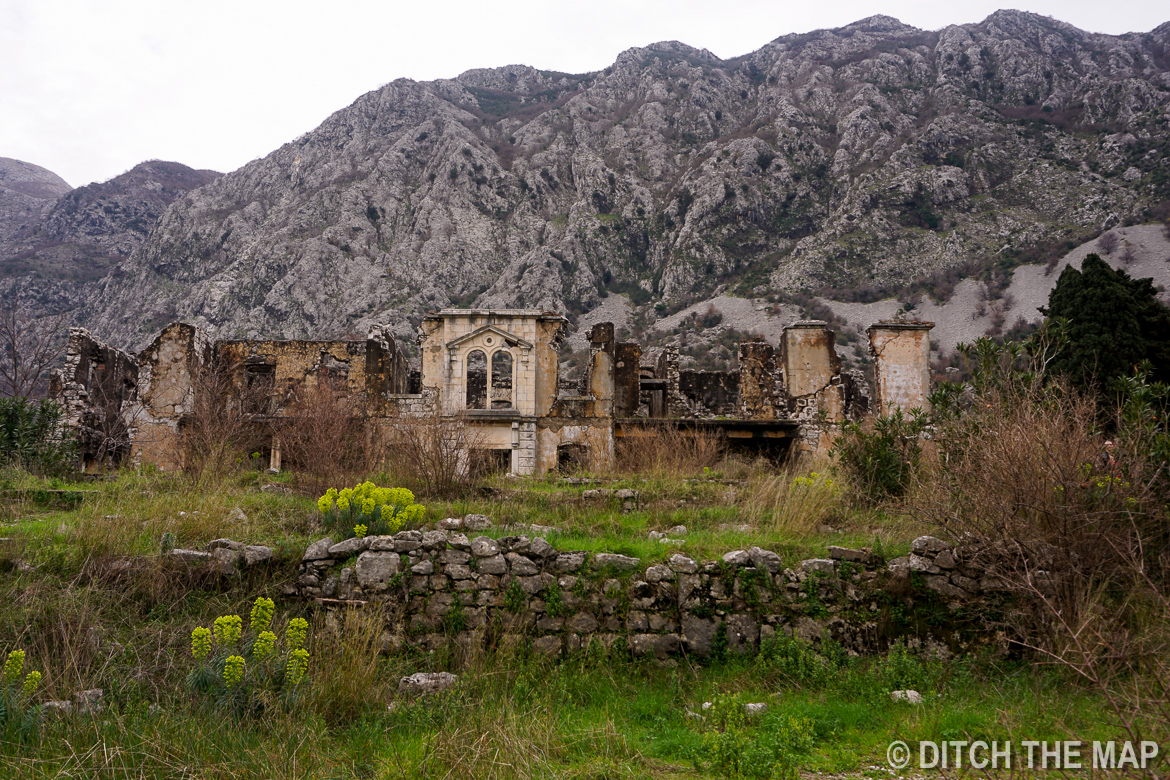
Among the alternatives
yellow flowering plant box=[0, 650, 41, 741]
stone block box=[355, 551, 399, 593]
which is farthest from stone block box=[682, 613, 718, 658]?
yellow flowering plant box=[0, 650, 41, 741]

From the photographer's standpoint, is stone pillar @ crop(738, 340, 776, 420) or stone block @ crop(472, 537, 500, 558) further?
stone pillar @ crop(738, 340, 776, 420)

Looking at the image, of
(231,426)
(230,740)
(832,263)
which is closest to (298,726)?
(230,740)

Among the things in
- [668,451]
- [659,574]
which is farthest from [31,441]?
[668,451]

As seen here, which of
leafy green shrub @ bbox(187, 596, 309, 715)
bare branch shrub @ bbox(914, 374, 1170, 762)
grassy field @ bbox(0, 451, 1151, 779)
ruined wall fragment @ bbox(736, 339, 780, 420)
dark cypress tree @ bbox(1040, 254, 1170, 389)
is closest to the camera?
grassy field @ bbox(0, 451, 1151, 779)

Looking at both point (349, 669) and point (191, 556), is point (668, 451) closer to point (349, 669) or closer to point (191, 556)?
point (191, 556)

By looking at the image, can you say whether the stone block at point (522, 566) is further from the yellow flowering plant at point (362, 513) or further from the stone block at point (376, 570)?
the yellow flowering plant at point (362, 513)

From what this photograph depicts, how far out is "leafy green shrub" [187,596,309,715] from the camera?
4.03 m

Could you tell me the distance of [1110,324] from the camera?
57.7 feet

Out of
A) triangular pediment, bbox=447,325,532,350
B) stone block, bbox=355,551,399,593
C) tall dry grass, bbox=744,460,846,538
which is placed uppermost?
triangular pediment, bbox=447,325,532,350

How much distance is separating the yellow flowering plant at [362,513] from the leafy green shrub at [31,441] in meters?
8.57

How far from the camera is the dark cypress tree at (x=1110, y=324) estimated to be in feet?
55.0

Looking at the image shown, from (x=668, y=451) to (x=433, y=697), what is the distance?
10.4m

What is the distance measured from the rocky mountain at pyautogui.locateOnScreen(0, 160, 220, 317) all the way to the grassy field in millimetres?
71402

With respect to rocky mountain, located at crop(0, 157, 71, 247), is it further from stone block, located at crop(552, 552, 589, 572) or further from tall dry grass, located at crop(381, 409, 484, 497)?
stone block, located at crop(552, 552, 589, 572)
